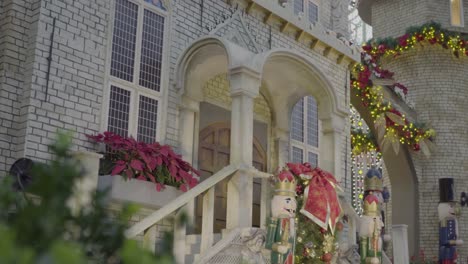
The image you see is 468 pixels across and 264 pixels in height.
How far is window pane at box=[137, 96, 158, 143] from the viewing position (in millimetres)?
8508

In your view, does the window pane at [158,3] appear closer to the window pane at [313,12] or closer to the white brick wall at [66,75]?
the white brick wall at [66,75]

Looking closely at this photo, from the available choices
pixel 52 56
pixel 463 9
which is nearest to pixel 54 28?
pixel 52 56

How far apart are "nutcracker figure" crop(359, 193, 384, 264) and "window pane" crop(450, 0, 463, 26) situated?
11.4 metres

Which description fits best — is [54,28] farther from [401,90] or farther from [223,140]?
[401,90]

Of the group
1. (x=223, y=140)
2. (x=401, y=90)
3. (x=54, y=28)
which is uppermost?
(x=401, y=90)

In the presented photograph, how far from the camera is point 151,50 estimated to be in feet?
29.1

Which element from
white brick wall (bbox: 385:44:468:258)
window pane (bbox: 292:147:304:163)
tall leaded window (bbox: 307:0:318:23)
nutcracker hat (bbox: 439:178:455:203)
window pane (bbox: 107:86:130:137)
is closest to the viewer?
window pane (bbox: 107:86:130:137)

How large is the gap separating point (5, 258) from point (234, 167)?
649 cm

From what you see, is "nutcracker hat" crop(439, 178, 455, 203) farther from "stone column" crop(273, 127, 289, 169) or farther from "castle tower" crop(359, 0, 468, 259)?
"stone column" crop(273, 127, 289, 169)

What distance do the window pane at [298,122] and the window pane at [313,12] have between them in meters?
1.66

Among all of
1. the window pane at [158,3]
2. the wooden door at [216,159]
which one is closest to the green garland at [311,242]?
the wooden door at [216,159]

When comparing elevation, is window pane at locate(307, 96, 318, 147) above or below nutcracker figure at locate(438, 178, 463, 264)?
above

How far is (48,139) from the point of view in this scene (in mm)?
7250

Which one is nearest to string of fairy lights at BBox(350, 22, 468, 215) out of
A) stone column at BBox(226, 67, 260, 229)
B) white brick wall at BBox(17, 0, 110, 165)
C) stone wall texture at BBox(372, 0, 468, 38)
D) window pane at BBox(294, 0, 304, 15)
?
stone wall texture at BBox(372, 0, 468, 38)
